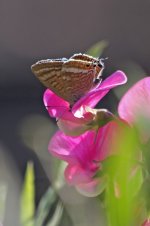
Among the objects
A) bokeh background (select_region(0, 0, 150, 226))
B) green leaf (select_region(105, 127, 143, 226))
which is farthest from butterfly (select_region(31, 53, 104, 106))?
bokeh background (select_region(0, 0, 150, 226))

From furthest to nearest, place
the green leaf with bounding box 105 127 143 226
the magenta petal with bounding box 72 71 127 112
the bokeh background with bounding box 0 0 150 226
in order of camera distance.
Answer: the bokeh background with bounding box 0 0 150 226, the magenta petal with bounding box 72 71 127 112, the green leaf with bounding box 105 127 143 226

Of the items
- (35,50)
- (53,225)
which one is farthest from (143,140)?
(35,50)

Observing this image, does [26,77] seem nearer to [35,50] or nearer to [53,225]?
[35,50]

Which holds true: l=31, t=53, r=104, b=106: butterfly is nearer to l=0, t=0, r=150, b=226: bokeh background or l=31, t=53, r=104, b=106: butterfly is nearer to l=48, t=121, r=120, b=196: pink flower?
l=48, t=121, r=120, b=196: pink flower

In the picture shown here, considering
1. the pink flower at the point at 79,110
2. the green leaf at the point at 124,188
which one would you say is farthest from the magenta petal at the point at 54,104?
the green leaf at the point at 124,188

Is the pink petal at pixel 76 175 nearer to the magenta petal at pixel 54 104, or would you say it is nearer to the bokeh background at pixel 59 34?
the magenta petal at pixel 54 104

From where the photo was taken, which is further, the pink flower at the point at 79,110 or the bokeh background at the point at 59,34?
the bokeh background at the point at 59,34

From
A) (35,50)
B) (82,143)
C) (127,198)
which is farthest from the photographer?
(35,50)
